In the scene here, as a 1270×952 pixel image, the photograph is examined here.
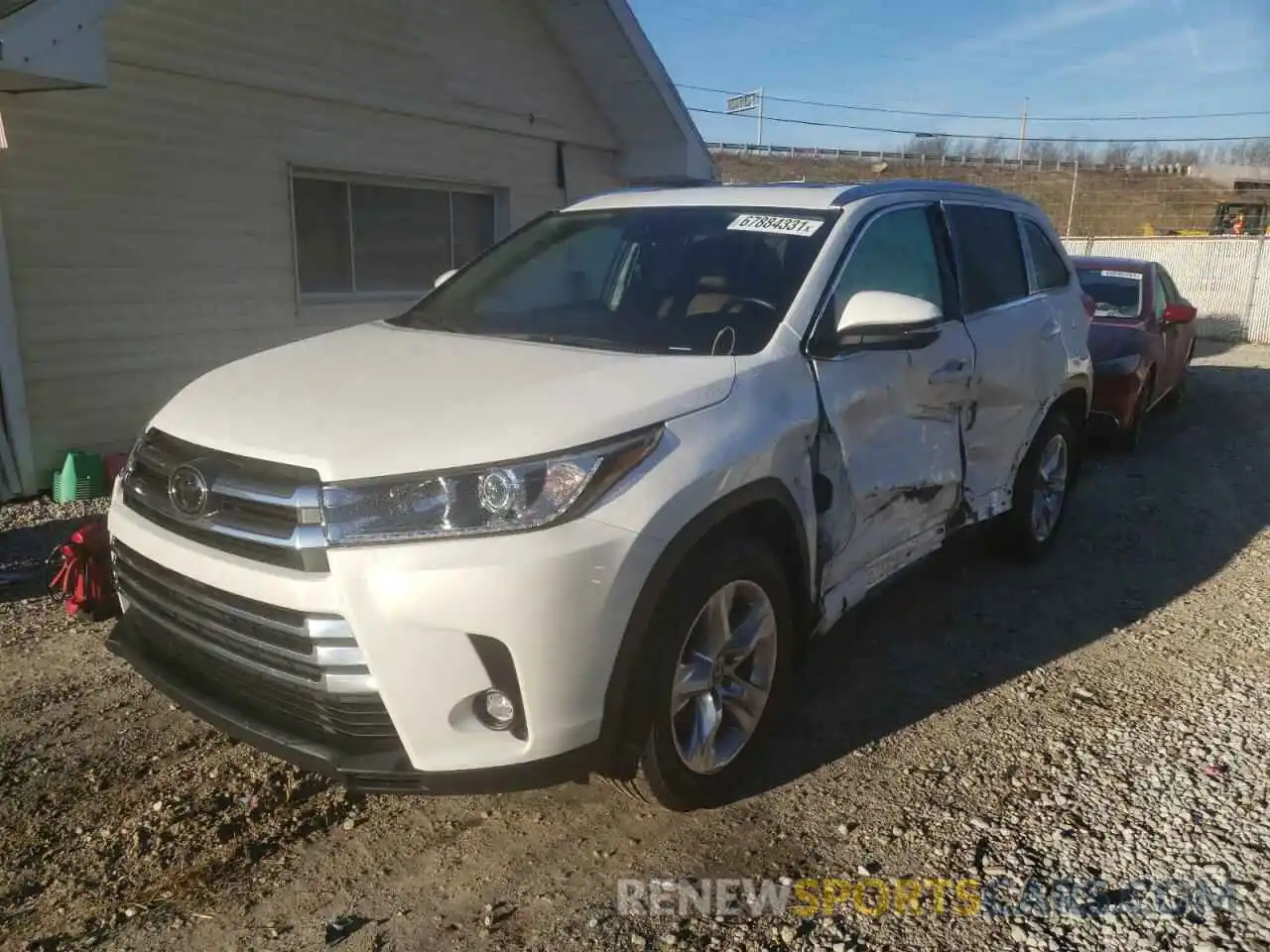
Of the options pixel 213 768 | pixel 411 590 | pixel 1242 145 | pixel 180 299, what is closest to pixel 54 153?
pixel 180 299

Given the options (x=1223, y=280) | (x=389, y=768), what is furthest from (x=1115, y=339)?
(x=1223, y=280)

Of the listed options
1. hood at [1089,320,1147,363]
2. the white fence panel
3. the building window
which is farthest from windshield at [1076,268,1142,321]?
the white fence panel

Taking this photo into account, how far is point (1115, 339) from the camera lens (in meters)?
8.63

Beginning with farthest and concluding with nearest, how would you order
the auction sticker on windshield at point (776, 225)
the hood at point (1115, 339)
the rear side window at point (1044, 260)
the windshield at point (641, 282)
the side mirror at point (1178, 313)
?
the side mirror at point (1178, 313), the hood at point (1115, 339), the rear side window at point (1044, 260), the auction sticker on windshield at point (776, 225), the windshield at point (641, 282)

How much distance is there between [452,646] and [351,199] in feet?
23.4

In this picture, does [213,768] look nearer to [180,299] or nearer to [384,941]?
[384,941]

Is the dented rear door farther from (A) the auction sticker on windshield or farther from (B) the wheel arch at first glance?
(B) the wheel arch

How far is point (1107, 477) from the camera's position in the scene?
764cm

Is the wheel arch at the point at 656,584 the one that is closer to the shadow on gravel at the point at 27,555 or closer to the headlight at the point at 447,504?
the headlight at the point at 447,504

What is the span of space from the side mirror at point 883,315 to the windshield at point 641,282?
0.71 ft

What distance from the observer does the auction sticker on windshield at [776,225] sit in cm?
359

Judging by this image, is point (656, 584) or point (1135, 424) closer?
point (656, 584)

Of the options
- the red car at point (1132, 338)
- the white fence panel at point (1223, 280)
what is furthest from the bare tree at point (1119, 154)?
the red car at point (1132, 338)

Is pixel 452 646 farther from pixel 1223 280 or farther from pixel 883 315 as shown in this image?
pixel 1223 280
